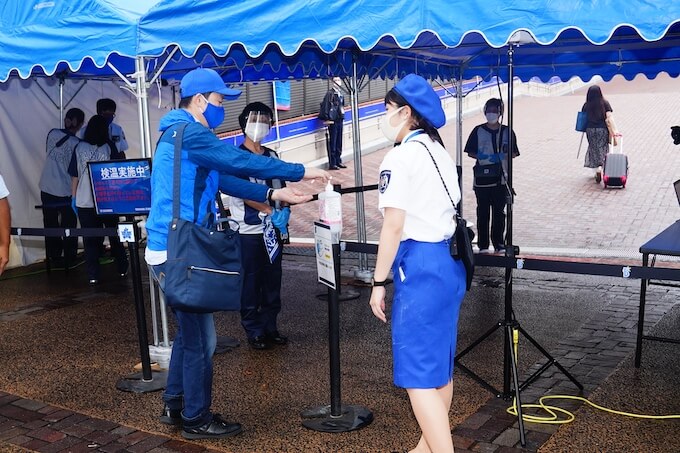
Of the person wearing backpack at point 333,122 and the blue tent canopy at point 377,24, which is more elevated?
the blue tent canopy at point 377,24

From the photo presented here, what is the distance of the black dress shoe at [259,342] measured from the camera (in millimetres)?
6421

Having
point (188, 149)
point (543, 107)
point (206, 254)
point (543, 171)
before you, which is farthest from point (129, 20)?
point (543, 107)

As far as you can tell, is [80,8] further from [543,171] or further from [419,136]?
[543,171]

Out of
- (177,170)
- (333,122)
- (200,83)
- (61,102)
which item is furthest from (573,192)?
(177,170)

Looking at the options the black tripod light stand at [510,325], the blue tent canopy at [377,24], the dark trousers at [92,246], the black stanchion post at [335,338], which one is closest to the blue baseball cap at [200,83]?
the blue tent canopy at [377,24]

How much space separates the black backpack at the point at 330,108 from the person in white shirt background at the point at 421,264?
626 inches

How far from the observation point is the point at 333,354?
470 cm

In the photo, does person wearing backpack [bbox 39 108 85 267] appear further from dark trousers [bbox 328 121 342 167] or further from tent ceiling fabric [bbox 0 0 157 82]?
dark trousers [bbox 328 121 342 167]

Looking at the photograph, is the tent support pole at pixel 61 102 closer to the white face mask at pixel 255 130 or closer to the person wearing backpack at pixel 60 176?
the person wearing backpack at pixel 60 176

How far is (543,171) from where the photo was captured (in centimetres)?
1850

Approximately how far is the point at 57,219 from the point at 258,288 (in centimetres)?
469

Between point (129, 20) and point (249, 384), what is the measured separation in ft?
8.91

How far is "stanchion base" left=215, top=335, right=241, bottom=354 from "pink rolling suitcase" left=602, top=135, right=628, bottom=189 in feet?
35.9

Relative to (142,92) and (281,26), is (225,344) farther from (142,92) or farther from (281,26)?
(281,26)
